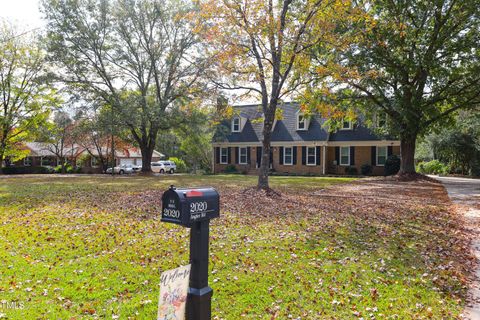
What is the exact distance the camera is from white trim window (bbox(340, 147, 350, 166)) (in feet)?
103

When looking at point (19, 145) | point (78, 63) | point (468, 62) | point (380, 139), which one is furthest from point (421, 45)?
point (19, 145)

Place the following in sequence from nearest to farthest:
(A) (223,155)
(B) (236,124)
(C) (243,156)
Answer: (C) (243,156)
(B) (236,124)
(A) (223,155)

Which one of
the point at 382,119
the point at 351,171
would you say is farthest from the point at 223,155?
the point at 382,119

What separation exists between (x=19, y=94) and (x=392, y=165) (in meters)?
33.5

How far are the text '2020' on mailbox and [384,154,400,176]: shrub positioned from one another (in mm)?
27673

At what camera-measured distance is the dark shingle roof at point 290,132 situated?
31141mm

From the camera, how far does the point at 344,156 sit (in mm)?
31422

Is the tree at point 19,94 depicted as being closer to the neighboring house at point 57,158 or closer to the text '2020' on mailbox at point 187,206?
the neighboring house at point 57,158

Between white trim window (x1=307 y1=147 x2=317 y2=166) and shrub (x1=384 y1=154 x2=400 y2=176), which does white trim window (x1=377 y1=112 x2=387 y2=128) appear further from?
white trim window (x1=307 y1=147 x2=317 y2=166)

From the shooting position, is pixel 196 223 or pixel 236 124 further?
pixel 236 124

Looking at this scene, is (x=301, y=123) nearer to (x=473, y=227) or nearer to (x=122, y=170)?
(x=122, y=170)

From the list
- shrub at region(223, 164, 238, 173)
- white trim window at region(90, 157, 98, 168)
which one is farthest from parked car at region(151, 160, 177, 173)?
white trim window at region(90, 157, 98, 168)

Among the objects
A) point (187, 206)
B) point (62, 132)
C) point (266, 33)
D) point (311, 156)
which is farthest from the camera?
point (62, 132)

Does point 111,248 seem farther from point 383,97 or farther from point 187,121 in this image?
point 187,121
